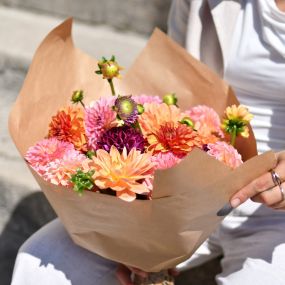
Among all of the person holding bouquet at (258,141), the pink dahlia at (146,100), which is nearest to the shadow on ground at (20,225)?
the person holding bouquet at (258,141)

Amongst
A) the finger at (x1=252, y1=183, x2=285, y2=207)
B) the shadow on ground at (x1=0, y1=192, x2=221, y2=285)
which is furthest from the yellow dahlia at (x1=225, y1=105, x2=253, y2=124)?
the shadow on ground at (x1=0, y1=192, x2=221, y2=285)

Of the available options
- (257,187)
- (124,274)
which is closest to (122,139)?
(257,187)

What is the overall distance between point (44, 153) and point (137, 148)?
0.15m

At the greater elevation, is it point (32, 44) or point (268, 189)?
point (268, 189)

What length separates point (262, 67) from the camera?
3.93 feet

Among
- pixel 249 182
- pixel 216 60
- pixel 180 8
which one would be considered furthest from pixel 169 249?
pixel 180 8

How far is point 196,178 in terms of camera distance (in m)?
0.83

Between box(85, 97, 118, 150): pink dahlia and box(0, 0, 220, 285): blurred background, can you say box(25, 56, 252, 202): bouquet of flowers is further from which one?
box(0, 0, 220, 285): blurred background

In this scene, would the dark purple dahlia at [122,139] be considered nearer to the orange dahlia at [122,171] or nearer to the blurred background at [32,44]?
the orange dahlia at [122,171]

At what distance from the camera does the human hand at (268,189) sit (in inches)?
35.7

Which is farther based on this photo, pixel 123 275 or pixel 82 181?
pixel 123 275

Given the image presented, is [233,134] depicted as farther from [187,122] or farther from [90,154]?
[90,154]

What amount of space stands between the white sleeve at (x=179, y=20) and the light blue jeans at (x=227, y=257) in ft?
1.42

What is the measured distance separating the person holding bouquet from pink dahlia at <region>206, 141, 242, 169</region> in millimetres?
170
